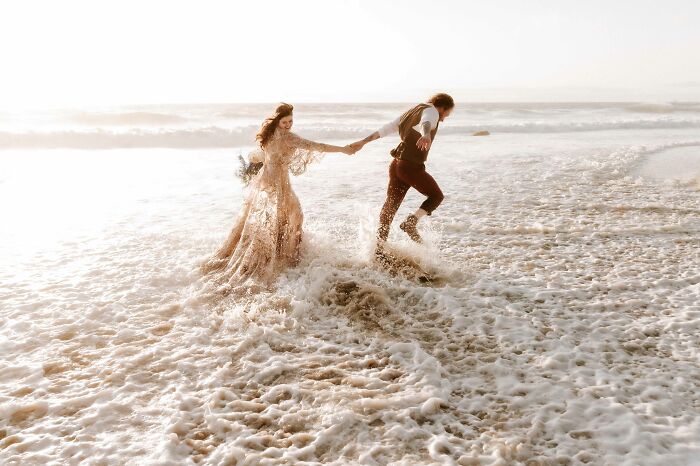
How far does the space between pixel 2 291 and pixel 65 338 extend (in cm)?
166

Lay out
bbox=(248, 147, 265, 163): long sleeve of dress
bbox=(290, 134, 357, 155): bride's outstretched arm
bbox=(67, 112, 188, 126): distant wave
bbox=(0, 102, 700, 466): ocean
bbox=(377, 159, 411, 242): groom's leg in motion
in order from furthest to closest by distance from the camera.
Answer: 1. bbox=(67, 112, 188, 126): distant wave
2. bbox=(377, 159, 411, 242): groom's leg in motion
3. bbox=(248, 147, 265, 163): long sleeve of dress
4. bbox=(290, 134, 357, 155): bride's outstretched arm
5. bbox=(0, 102, 700, 466): ocean

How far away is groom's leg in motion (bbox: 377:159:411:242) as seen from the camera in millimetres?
6258

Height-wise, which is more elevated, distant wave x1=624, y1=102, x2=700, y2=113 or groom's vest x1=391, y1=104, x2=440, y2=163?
distant wave x1=624, y1=102, x2=700, y2=113

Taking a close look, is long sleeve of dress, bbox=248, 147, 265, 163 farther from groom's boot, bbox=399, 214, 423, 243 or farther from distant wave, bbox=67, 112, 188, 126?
distant wave, bbox=67, 112, 188, 126

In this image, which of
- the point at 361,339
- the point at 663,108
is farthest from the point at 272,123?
the point at 663,108

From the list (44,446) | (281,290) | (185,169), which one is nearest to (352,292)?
(281,290)

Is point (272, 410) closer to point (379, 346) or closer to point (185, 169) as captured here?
point (379, 346)

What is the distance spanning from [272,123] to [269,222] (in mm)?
1126

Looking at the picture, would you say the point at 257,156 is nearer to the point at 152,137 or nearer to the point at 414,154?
the point at 414,154

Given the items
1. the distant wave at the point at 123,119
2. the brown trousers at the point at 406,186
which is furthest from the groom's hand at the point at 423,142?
the distant wave at the point at 123,119

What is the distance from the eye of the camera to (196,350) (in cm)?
441

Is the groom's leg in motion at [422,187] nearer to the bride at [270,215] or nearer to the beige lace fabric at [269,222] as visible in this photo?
the bride at [270,215]

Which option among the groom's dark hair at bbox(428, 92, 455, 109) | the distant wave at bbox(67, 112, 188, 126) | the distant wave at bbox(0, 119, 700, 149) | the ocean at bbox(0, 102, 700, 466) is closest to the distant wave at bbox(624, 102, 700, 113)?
the distant wave at bbox(0, 119, 700, 149)

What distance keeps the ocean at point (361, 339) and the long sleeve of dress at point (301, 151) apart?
1.06 meters
